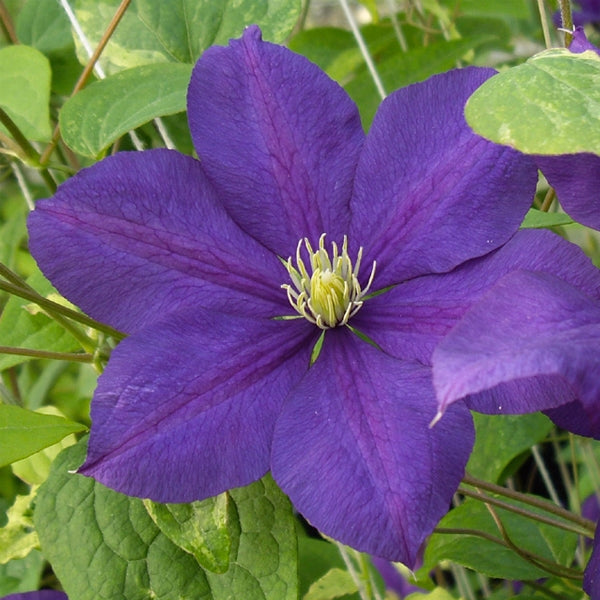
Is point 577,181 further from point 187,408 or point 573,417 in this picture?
point 187,408

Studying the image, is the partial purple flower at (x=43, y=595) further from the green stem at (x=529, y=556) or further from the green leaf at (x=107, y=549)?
the green stem at (x=529, y=556)

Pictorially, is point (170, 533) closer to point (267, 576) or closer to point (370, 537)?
point (267, 576)

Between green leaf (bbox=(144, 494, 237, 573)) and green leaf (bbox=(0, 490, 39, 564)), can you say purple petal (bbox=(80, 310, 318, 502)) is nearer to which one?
green leaf (bbox=(144, 494, 237, 573))

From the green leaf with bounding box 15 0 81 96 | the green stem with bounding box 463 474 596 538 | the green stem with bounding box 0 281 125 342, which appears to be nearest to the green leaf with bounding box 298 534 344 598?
the green stem with bounding box 463 474 596 538

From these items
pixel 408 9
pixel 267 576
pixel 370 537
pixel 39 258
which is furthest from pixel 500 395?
pixel 408 9

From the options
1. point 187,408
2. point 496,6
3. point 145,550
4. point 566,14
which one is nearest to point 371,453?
point 187,408

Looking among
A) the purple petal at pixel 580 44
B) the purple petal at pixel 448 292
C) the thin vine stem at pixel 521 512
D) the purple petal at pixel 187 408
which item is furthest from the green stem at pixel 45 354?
the purple petal at pixel 580 44

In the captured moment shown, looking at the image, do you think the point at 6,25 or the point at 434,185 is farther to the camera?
the point at 6,25
